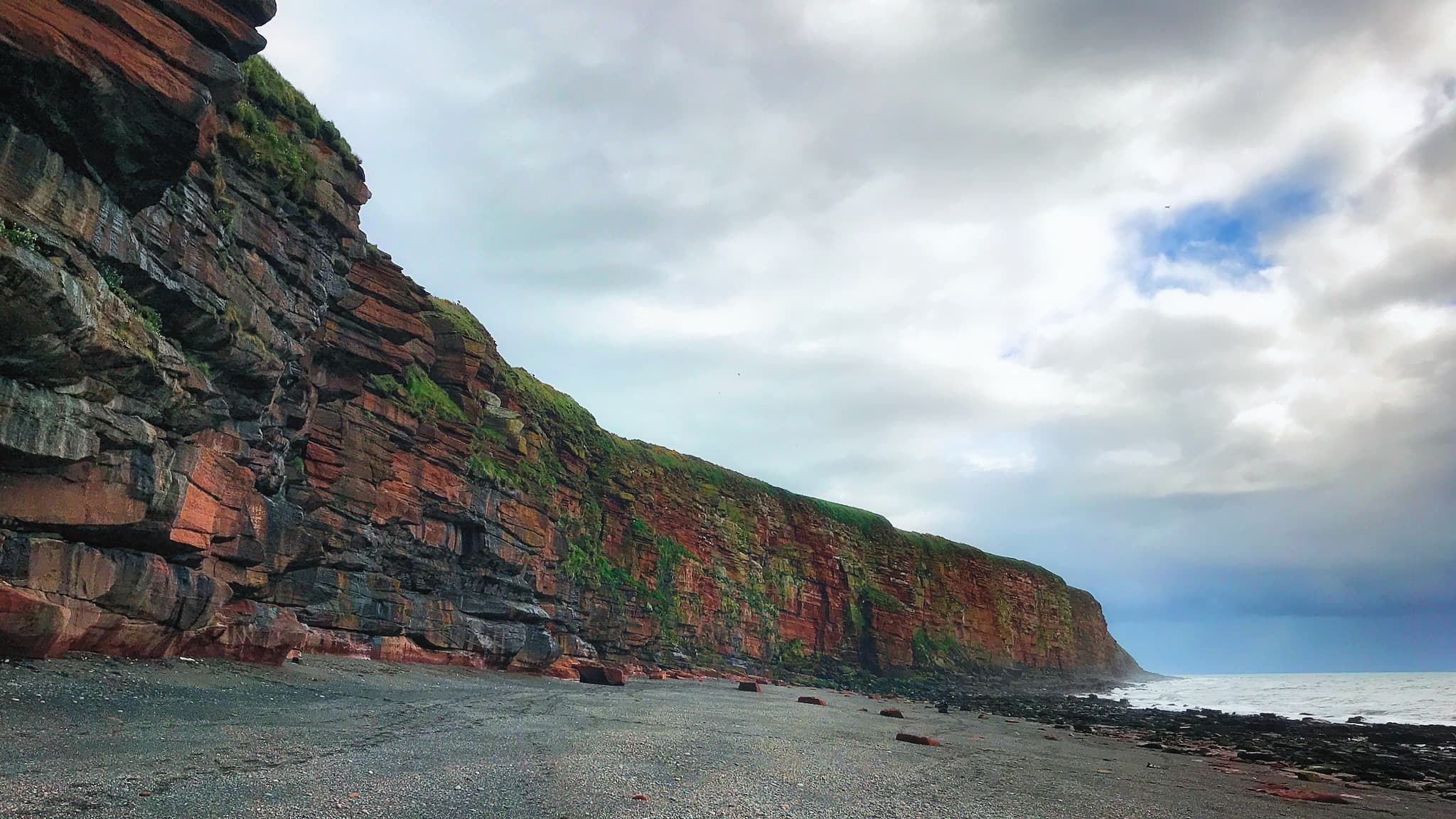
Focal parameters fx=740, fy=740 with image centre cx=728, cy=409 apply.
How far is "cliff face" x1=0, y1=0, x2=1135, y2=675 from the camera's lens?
11086mm

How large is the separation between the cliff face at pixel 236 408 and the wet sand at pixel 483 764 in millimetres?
1967

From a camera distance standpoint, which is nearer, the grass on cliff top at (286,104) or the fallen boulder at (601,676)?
the grass on cliff top at (286,104)

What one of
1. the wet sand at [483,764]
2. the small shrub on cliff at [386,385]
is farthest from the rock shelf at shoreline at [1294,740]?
the small shrub on cliff at [386,385]

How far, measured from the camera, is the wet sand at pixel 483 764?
6.45 m

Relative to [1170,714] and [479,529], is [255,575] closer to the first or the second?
[479,529]

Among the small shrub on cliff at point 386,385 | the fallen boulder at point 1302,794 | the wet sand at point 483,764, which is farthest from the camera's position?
the small shrub on cliff at point 386,385

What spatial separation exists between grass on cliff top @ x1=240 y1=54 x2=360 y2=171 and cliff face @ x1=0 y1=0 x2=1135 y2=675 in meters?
0.07

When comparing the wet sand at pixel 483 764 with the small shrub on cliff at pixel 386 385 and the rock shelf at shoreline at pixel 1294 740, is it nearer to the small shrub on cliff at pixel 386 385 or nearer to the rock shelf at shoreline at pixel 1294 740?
the rock shelf at shoreline at pixel 1294 740

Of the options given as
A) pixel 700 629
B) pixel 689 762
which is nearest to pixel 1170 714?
pixel 700 629

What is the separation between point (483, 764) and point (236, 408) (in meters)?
13.4

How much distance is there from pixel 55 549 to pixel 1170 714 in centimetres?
4189

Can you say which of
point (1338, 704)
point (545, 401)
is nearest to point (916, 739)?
point (545, 401)

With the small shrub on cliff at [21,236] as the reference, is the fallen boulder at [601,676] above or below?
below

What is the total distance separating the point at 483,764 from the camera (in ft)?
27.3
